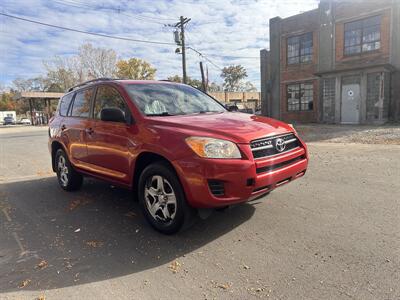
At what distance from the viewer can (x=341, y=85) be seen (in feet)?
65.4

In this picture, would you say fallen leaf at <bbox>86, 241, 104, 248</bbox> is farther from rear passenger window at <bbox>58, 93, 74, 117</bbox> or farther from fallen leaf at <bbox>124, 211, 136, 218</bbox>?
rear passenger window at <bbox>58, 93, 74, 117</bbox>

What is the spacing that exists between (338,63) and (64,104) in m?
18.9

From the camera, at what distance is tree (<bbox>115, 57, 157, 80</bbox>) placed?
55719 mm

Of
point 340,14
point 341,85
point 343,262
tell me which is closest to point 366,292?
point 343,262

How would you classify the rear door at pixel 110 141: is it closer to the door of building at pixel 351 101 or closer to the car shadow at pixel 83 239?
the car shadow at pixel 83 239

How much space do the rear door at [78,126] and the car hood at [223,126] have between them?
1719 millimetres

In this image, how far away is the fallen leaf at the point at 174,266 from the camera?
312cm

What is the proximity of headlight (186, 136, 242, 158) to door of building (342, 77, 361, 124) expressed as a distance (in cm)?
1832

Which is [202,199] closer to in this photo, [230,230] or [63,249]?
[230,230]

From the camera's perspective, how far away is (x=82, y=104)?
555cm

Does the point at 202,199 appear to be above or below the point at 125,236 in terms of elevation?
above

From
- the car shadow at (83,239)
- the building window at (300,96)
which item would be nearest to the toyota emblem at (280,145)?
the car shadow at (83,239)

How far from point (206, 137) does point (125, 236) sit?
1583 mm

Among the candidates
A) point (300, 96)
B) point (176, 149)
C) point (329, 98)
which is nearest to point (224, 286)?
point (176, 149)
